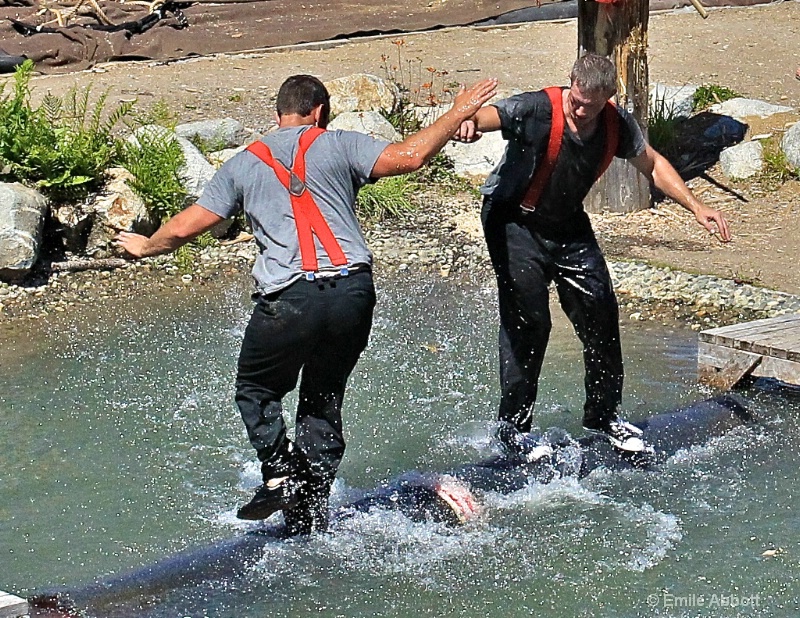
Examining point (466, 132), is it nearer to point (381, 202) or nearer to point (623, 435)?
point (623, 435)

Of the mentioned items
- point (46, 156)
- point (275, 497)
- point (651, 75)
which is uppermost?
point (46, 156)

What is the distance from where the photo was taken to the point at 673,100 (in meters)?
11.7

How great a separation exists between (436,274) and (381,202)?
3.69ft

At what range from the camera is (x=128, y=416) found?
6793 millimetres

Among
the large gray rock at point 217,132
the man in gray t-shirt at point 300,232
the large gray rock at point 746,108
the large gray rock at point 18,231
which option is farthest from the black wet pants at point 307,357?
the large gray rock at point 746,108

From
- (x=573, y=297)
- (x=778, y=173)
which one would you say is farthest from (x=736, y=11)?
(x=573, y=297)

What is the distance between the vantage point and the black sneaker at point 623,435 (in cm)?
601

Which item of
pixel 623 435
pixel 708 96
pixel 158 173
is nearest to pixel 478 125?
pixel 623 435

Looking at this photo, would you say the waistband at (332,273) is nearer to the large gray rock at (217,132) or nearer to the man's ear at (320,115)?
the man's ear at (320,115)

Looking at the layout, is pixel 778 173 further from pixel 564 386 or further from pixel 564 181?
pixel 564 181

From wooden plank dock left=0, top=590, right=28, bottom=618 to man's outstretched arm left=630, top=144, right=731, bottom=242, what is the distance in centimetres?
322

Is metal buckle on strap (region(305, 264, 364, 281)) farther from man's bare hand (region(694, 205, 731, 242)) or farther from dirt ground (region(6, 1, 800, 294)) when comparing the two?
dirt ground (region(6, 1, 800, 294))

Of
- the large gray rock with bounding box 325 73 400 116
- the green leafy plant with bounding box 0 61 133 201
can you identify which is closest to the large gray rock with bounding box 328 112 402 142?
the large gray rock with bounding box 325 73 400 116

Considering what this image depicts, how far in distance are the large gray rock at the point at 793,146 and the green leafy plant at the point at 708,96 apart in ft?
4.61
